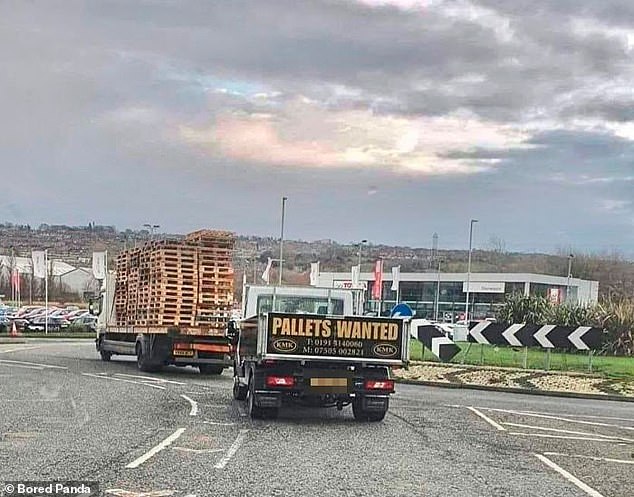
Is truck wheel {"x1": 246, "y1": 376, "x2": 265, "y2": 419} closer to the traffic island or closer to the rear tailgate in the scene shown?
the rear tailgate

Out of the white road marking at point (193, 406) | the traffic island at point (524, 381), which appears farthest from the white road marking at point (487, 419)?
the traffic island at point (524, 381)

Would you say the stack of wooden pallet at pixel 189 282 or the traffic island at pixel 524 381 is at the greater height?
the stack of wooden pallet at pixel 189 282

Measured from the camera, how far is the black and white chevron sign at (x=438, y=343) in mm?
26625

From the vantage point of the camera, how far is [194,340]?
25.0 meters

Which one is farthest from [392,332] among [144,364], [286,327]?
[144,364]

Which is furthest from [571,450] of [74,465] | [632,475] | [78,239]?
[78,239]

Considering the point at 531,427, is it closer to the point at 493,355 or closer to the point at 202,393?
the point at 202,393

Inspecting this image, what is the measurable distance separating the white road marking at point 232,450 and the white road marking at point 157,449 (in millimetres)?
820

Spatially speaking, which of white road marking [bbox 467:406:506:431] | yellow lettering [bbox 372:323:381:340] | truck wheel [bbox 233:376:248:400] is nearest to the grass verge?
white road marking [bbox 467:406:506:431]

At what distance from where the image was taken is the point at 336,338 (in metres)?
15.2

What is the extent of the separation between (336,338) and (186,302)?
10.7 metres

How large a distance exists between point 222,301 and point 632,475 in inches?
617

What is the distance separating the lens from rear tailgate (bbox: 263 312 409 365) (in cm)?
1509

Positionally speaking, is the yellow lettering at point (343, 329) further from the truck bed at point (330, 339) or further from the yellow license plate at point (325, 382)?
the yellow license plate at point (325, 382)
